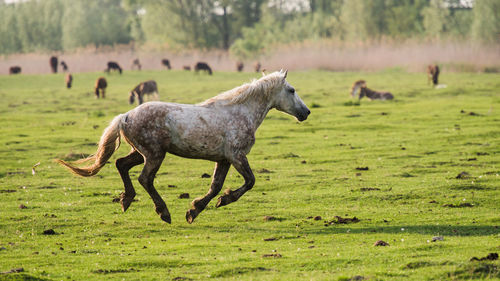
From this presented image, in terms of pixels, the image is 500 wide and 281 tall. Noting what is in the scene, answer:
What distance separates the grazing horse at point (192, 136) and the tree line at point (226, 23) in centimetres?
5377

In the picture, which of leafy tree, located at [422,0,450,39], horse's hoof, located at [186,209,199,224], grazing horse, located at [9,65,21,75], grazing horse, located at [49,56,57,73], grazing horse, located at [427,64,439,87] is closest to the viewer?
horse's hoof, located at [186,209,199,224]

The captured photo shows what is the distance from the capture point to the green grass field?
8.13 meters

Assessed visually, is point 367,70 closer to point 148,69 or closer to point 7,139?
point 148,69

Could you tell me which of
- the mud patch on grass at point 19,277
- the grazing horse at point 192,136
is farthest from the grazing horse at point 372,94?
the mud patch on grass at point 19,277

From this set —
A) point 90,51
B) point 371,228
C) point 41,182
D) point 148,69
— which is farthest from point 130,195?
point 90,51

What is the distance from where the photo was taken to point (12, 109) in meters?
32.1

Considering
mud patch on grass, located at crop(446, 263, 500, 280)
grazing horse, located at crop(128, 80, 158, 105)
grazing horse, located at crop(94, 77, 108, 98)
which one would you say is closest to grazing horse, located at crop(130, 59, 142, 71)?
grazing horse, located at crop(94, 77, 108, 98)

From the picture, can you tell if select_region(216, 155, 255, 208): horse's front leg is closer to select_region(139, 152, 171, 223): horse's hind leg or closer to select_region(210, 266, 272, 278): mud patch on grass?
select_region(139, 152, 171, 223): horse's hind leg

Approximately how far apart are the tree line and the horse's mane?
53.2 metres

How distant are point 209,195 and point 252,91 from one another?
1.87 metres

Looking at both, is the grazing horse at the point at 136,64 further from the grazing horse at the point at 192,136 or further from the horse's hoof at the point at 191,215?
the horse's hoof at the point at 191,215

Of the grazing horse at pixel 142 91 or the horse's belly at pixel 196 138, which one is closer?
the horse's belly at pixel 196 138

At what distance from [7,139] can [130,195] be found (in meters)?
12.5

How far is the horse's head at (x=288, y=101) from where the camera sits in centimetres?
1133
